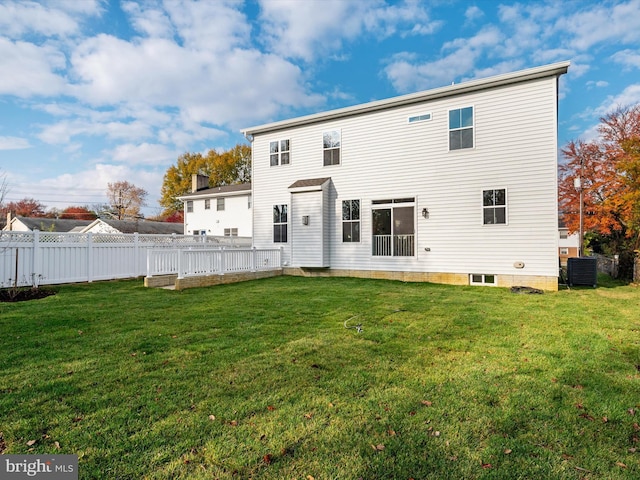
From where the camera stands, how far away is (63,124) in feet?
72.3

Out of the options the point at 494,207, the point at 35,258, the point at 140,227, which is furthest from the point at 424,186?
the point at 140,227

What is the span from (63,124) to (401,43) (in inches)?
864

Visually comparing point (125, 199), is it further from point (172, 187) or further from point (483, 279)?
point (483, 279)

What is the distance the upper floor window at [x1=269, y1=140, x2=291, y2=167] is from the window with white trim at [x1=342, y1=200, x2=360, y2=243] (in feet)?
10.5

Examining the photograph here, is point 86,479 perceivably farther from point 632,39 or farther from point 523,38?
point 632,39

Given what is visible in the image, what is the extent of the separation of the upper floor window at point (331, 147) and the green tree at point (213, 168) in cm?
2800

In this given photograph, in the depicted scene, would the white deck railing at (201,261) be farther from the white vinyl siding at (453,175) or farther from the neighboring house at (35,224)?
the neighboring house at (35,224)

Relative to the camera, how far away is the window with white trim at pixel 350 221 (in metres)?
12.0

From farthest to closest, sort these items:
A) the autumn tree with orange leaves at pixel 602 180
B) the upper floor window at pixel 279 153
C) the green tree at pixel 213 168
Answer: the green tree at pixel 213 168
the autumn tree with orange leaves at pixel 602 180
the upper floor window at pixel 279 153

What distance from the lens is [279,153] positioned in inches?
535

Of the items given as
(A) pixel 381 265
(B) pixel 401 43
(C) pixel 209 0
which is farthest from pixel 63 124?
(A) pixel 381 265

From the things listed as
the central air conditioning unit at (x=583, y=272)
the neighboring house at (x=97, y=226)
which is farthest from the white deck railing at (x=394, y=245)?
the neighboring house at (x=97, y=226)

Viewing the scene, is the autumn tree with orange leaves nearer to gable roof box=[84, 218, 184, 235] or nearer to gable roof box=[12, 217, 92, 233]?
gable roof box=[84, 218, 184, 235]

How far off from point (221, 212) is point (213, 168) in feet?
60.5
